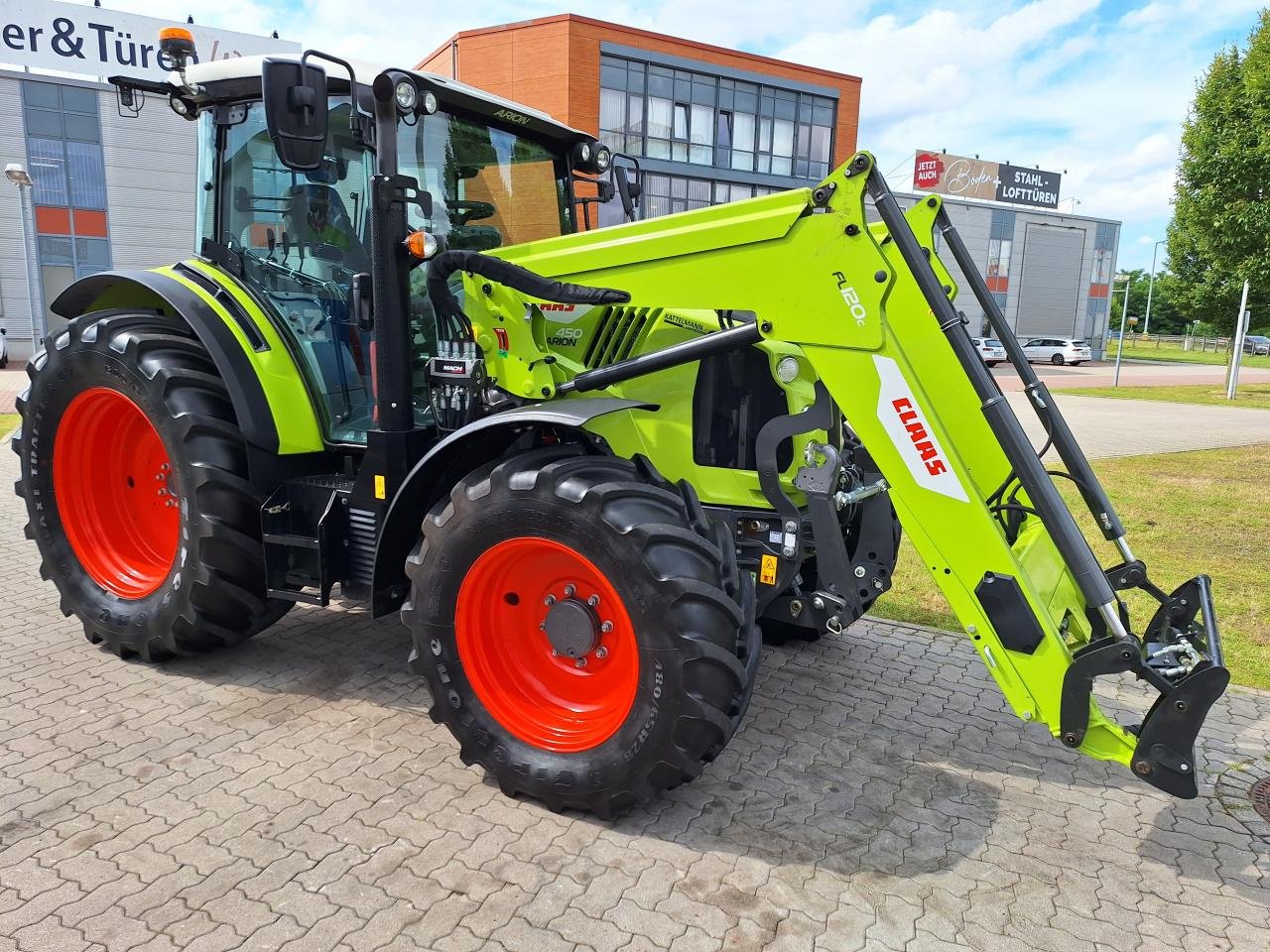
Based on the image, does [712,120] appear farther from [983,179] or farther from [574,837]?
[574,837]

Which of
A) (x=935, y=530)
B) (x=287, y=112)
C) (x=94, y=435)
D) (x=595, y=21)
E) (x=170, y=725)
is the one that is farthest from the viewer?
(x=595, y=21)

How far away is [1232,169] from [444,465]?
1856cm

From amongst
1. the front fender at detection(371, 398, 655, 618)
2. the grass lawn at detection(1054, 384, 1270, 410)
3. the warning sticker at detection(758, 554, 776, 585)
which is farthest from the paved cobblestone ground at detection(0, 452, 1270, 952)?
the grass lawn at detection(1054, 384, 1270, 410)

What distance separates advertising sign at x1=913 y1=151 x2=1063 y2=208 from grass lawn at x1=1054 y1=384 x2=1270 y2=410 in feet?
69.4

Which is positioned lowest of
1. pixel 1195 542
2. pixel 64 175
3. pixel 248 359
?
pixel 1195 542

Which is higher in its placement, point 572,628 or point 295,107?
point 295,107

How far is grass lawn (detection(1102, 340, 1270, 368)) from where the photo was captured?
47.2 metres

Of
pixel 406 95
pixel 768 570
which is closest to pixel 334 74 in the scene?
pixel 406 95

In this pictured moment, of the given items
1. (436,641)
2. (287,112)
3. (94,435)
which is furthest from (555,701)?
(94,435)

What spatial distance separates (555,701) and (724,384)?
4.67ft

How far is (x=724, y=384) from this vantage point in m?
3.48

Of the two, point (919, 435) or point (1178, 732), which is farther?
point (919, 435)

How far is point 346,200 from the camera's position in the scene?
154 inches

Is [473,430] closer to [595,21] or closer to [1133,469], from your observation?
[1133,469]
